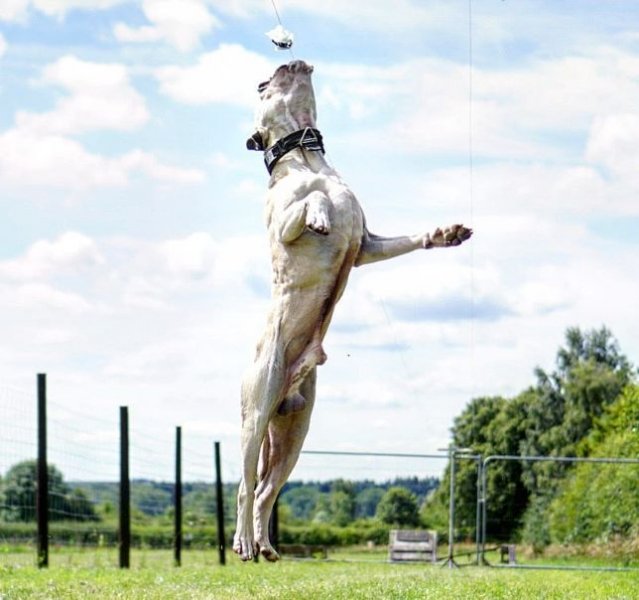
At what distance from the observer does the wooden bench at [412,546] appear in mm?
23766

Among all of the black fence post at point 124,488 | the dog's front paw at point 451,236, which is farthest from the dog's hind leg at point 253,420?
the black fence post at point 124,488

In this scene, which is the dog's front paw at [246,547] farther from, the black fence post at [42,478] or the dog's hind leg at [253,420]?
the black fence post at [42,478]

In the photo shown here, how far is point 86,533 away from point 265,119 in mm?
23666

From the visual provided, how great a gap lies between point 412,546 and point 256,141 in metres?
14.6

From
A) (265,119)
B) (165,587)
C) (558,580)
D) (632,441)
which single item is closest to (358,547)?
(632,441)

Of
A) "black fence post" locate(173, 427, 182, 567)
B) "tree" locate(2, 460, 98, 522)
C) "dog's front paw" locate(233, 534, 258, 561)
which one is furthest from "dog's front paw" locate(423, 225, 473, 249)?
"tree" locate(2, 460, 98, 522)

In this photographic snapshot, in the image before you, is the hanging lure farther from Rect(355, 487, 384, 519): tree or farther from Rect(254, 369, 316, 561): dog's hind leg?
Rect(355, 487, 384, 519): tree

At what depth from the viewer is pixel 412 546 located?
24.1 m

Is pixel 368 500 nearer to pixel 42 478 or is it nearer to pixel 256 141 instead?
pixel 42 478

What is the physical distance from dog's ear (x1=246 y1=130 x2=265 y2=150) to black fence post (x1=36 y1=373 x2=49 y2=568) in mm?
7484

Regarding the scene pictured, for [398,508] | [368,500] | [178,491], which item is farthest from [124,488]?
[368,500]

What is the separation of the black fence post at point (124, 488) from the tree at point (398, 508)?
11.3 m

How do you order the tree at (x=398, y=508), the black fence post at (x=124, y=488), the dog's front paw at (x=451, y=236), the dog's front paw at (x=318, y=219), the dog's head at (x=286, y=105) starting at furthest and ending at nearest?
1. the tree at (x=398, y=508)
2. the black fence post at (x=124, y=488)
3. the dog's head at (x=286, y=105)
4. the dog's front paw at (x=451, y=236)
5. the dog's front paw at (x=318, y=219)

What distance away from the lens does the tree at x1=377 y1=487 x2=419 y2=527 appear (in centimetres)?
2991
